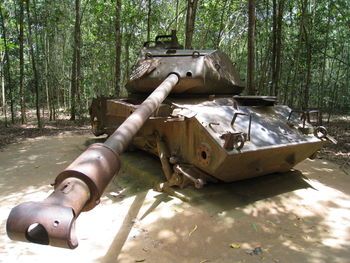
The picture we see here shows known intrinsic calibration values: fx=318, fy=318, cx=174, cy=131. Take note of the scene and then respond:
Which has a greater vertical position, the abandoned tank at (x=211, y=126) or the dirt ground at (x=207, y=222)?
the abandoned tank at (x=211, y=126)

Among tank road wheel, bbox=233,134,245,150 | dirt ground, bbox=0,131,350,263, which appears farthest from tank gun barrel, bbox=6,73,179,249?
tank road wheel, bbox=233,134,245,150

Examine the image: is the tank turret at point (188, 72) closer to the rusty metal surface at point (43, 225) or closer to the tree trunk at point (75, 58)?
the rusty metal surface at point (43, 225)

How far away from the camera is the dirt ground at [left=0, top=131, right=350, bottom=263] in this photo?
3.79m

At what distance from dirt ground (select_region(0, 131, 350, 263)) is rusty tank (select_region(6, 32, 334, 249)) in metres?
0.39

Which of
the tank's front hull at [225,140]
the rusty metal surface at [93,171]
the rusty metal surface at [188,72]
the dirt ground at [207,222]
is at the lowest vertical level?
the dirt ground at [207,222]

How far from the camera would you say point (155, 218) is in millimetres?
4629

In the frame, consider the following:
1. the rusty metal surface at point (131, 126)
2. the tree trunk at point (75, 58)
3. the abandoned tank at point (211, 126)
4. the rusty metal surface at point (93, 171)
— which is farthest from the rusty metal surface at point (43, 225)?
the tree trunk at point (75, 58)

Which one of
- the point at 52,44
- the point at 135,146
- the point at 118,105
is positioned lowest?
the point at 135,146

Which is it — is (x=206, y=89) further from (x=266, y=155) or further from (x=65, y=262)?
(x=65, y=262)

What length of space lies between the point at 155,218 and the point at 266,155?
1.93 m

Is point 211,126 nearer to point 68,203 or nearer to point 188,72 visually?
point 188,72

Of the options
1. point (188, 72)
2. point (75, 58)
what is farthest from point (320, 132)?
point (75, 58)

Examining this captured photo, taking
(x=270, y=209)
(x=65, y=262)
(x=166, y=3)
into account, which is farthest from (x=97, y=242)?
(x=166, y=3)

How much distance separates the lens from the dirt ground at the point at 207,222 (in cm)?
379
